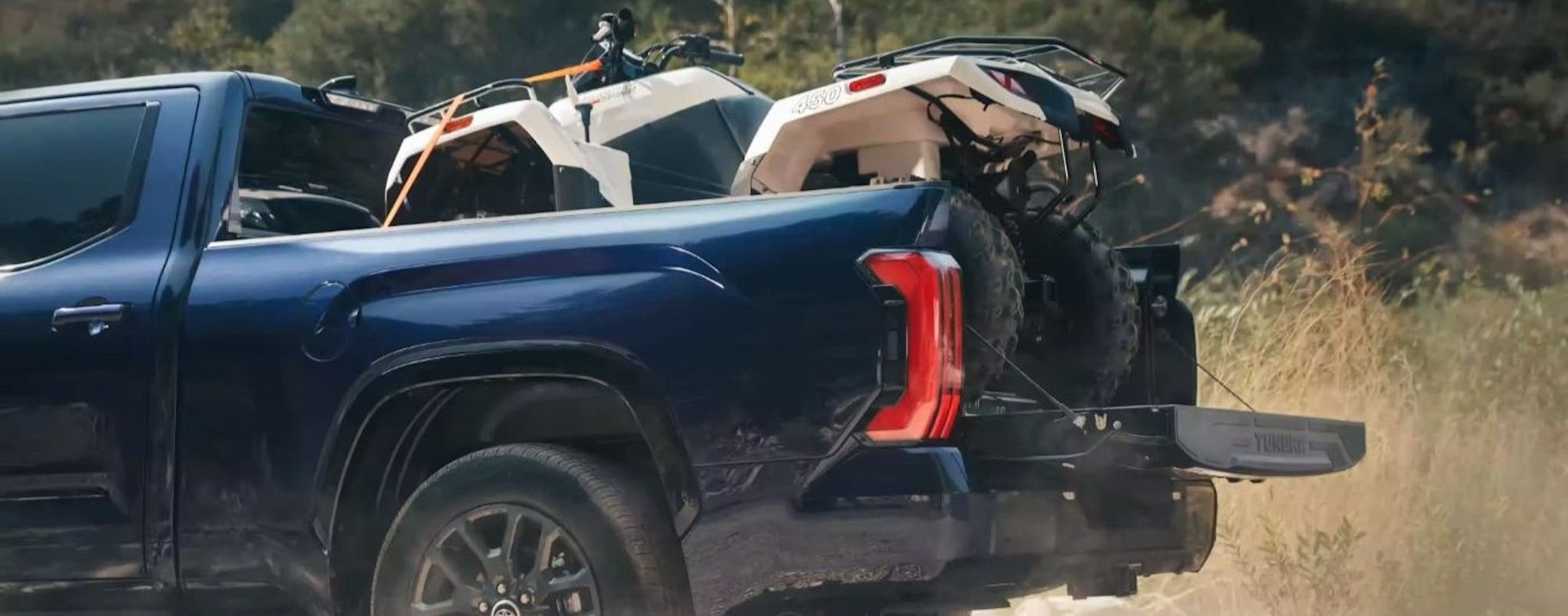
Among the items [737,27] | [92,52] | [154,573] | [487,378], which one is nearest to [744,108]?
[487,378]

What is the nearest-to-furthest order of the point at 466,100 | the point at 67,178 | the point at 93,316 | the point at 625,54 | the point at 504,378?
the point at 504,378, the point at 93,316, the point at 67,178, the point at 466,100, the point at 625,54

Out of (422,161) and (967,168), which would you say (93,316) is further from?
(967,168)

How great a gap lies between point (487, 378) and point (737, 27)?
16621 mm

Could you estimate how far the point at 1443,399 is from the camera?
28.7 ft

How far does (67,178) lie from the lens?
525 centimetres

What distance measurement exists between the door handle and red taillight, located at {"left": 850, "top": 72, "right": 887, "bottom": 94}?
1.96 meters

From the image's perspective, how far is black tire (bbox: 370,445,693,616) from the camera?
4.16 meters

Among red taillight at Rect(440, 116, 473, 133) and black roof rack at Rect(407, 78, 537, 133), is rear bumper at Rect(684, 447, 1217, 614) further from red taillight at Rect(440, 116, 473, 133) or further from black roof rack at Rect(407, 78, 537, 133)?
black roof rack at Rect(407, 78, 537, 133)

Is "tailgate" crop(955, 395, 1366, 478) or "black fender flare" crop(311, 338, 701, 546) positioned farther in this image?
"black fender flare" crop(311, 338, 701, 546)

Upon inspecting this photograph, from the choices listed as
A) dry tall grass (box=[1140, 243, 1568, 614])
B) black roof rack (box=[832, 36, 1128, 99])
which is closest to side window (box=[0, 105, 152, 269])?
black roof rack (box=[832, 36, 1128, 99])

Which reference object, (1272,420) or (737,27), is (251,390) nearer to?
(1272,420)

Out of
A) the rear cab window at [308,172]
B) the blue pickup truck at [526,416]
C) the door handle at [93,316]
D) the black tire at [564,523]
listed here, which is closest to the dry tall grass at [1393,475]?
the blue pickup truck at [526,416]

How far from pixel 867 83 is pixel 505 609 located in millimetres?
1548

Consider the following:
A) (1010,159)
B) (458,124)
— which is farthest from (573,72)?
(1010,159)
